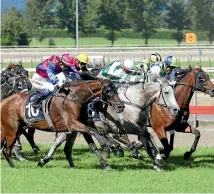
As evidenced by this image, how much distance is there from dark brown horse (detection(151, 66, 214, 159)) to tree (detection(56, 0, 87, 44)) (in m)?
45.8

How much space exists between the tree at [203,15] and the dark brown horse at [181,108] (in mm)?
46068

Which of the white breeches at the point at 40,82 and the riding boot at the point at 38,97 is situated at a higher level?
the white breeches at the point at 40,82

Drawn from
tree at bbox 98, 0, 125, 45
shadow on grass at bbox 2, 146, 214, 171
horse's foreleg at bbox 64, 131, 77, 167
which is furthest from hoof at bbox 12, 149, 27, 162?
tree at bbox 98, 0, 125, 45

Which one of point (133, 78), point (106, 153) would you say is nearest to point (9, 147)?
point (106, 153)

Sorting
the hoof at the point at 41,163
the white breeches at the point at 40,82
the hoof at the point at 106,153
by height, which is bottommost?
the hoof at the point at 106,153

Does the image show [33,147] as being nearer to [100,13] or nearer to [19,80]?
[19,80]

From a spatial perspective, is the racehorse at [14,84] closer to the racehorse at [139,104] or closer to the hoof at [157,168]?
the racehorse at [139,104]

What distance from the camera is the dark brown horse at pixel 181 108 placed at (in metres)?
12.0

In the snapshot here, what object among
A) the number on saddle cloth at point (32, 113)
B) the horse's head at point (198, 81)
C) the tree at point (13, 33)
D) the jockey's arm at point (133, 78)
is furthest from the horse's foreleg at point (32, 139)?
the tree at point (13, 33)

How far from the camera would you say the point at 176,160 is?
12.3 metres

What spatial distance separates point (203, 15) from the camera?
192ft

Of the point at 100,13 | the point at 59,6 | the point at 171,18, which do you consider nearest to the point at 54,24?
the point at 59,6

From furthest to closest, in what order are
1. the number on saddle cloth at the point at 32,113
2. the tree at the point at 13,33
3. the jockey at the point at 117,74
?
the tree at the point at 13,33 < the jockey at the point at 117,74 < the number on saddle cloth at the point at 32,113

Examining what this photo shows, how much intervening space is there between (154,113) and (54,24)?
52.4 metres
